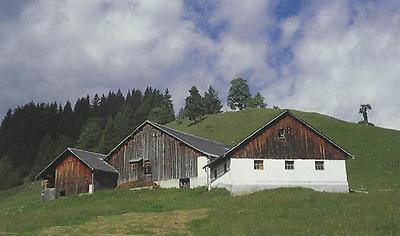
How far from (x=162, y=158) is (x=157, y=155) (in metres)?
0.94

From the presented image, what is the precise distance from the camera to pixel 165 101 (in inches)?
7116

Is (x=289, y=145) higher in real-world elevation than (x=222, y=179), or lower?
higher

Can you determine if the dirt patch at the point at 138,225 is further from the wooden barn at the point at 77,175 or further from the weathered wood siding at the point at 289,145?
the wooden barn at the point at 77,175

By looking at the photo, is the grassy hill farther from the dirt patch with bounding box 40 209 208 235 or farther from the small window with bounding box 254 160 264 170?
the small window with bounding box 254 160 264 170

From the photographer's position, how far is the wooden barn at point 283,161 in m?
48.7

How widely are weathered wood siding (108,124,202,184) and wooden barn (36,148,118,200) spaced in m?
1.79

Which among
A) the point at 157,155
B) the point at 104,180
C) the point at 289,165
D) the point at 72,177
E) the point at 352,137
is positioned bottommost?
the point at 104,180

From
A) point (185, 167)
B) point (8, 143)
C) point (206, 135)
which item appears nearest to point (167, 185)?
point (185, 167)

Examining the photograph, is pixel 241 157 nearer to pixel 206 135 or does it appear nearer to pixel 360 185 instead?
pixel 360 185

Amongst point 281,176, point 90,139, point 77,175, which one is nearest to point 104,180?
point 77,175

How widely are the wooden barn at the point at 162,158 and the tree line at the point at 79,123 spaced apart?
194ft

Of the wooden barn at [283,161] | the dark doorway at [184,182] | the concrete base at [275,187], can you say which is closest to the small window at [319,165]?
the wooden barn at [283,161]

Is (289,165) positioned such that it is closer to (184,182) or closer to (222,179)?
(222,179)

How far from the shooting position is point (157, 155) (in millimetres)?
62469
